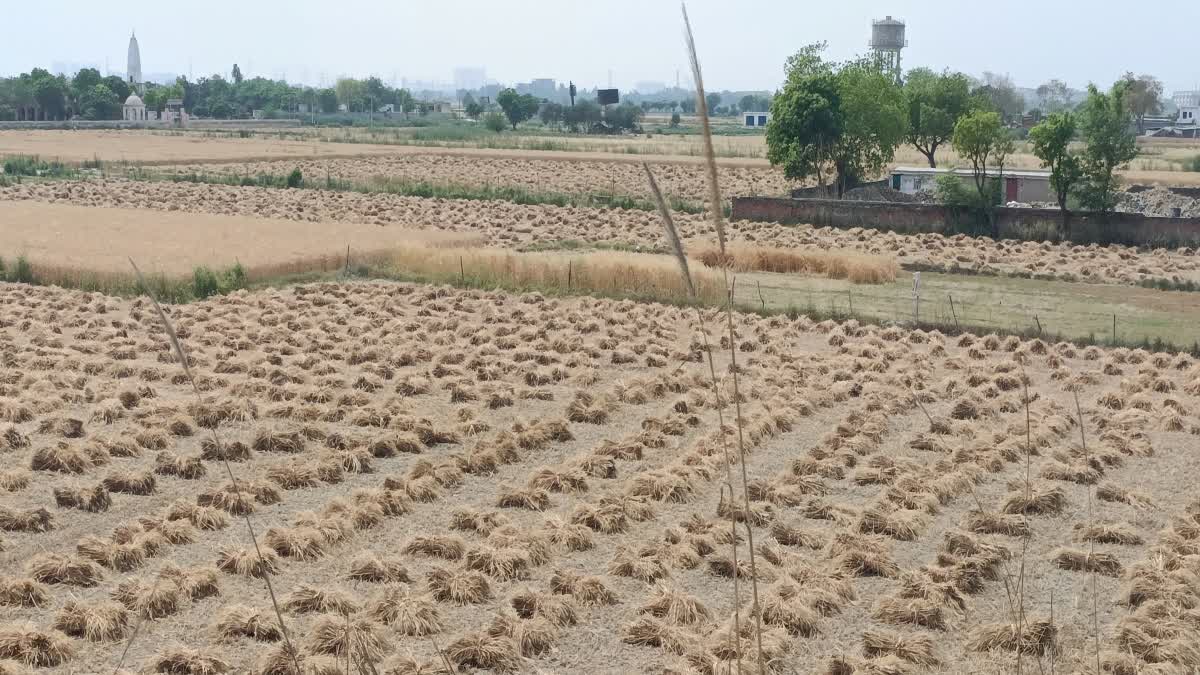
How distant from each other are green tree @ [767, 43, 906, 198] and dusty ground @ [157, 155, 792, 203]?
274 inches

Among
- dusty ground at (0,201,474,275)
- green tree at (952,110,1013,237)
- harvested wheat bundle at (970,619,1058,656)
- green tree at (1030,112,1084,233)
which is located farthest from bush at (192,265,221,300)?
green tree at (952,110,1013,237)

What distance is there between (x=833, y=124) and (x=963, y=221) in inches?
509

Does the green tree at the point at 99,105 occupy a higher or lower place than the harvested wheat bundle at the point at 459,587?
higher

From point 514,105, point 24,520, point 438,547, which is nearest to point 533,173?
point 24,520

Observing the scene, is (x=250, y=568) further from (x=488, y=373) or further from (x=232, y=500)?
(x=488, y=373)

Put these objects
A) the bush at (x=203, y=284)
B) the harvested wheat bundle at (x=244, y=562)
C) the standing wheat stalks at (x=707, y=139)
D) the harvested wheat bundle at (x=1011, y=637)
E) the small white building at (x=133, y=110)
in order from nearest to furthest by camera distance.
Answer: the standing wheat stalks at (x=707, y=139) → the harvested wheat bundle at (x=1011, y=637) → the harvested wheat bundle at (x=244, y=562) → the bush at (x=203, y=284) → the small white building at (x=133, y=110)

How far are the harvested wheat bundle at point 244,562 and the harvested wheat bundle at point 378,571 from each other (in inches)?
34.6

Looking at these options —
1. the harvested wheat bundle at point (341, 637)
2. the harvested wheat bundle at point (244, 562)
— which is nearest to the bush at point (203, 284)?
the harvested wheat bundle at point (244, 562)

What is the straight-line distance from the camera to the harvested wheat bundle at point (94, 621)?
1212cm

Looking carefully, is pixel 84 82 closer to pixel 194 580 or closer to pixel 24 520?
pixel 24 520

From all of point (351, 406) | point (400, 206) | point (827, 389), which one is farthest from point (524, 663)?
point (400, 206)

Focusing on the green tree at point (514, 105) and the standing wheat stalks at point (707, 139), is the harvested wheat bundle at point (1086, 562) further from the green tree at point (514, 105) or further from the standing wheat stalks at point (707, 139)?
the green tree at point (514, 105)

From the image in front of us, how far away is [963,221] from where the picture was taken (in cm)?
4822

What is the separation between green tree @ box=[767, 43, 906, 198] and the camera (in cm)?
5947
